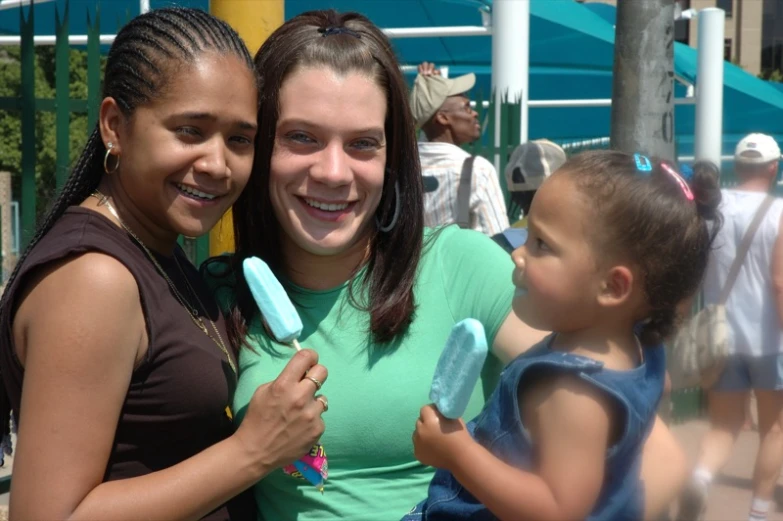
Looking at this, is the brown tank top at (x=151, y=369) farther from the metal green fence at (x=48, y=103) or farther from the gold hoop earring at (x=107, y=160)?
the metal green fence at (x=48, y=103)

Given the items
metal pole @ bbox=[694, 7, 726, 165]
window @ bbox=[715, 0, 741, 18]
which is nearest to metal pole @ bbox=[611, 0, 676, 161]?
metal pole @ bbox=[694, 7, 726, 165]

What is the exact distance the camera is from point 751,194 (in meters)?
6.59

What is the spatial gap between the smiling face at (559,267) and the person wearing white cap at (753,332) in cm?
455

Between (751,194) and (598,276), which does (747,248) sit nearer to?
(751,194)

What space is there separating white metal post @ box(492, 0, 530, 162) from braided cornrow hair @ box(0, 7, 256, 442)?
5.90 m

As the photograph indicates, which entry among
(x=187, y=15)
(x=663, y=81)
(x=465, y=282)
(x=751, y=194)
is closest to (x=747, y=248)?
(x=751, y=194)

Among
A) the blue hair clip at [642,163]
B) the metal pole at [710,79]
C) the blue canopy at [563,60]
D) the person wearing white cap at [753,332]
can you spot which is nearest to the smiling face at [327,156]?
the blue hair clip at [642,163]

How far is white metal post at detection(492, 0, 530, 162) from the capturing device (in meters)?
8.23

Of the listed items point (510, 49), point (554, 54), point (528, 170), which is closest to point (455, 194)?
point (528, 170)

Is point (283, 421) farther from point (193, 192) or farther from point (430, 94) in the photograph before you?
point (430, 94)

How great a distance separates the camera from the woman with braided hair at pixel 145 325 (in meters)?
1.91

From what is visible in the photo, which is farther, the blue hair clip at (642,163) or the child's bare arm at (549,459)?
the blue hair clip at (642,163)


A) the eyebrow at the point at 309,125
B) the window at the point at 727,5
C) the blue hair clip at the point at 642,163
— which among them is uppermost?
the window at the point at 727,5

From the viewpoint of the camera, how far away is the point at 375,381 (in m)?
2.38
